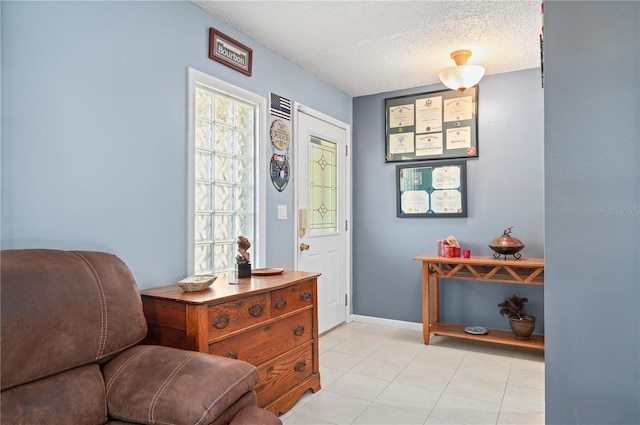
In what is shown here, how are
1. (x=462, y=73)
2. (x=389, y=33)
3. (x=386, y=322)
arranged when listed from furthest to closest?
(x=386, y=322) → (x=462, y=73) → (x=389, y=33)

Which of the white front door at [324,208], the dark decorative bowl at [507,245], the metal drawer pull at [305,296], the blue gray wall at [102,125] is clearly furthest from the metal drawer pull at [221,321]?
the dark decorative bowl at [507,245]

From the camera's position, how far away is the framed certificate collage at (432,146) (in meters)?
3.85

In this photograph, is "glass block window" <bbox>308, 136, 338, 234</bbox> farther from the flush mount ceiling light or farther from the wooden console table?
the flush mount ceiling light

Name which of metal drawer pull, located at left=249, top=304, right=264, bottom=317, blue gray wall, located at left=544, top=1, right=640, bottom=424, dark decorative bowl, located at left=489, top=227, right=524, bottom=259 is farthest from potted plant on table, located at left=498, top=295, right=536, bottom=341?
metal drawer pull, located at left=249, top=304, right=264, bottom=317

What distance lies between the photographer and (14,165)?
5.33ft

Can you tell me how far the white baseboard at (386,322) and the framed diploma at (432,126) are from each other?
170cm

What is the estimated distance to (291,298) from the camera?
245 cm

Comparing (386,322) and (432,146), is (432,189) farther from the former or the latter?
(386,322)

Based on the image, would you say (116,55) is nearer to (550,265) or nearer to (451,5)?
(451,5)

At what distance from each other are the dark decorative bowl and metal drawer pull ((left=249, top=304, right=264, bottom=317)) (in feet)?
7.21

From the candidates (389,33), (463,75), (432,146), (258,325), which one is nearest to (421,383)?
(258,325)

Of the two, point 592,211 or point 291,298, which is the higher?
point 592,211

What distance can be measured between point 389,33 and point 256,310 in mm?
2168

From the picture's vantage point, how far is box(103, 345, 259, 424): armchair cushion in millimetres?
1302
